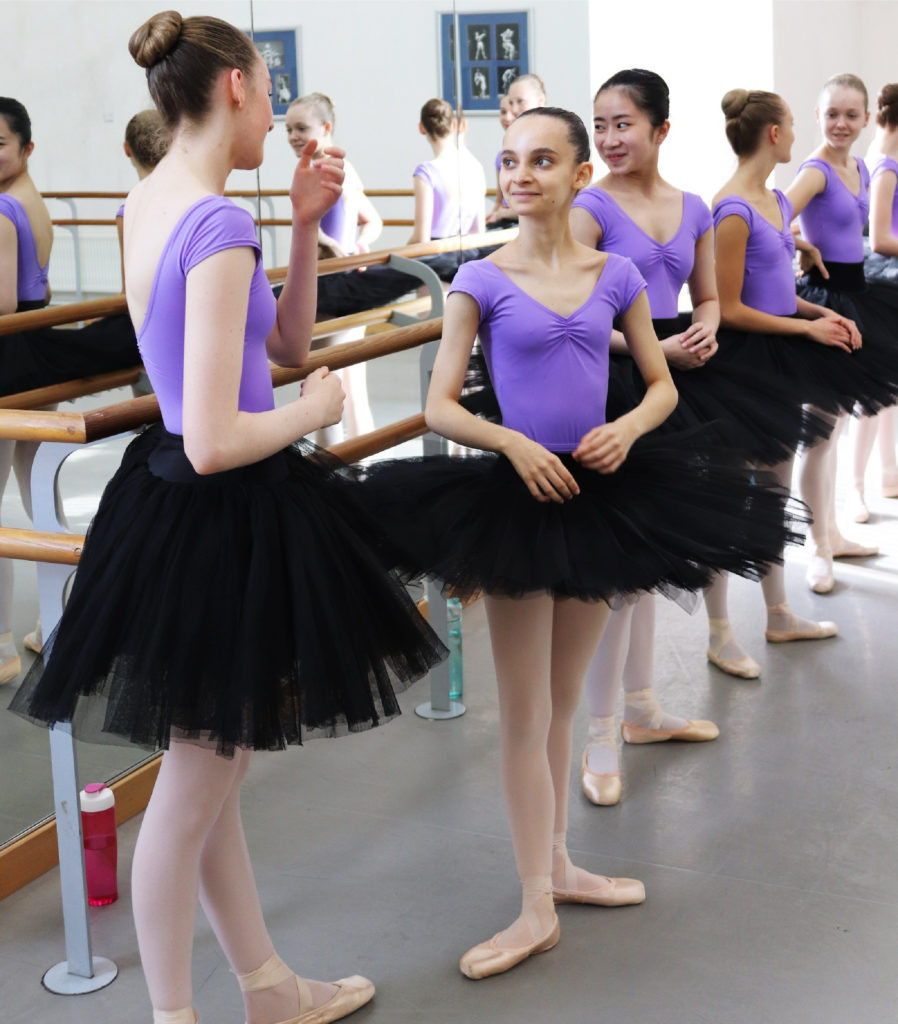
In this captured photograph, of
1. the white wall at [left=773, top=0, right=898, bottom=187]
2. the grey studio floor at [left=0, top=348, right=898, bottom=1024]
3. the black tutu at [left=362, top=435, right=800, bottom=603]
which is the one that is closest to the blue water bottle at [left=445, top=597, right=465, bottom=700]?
the grey studio floor at [left=0, top=348, right=898, bottom=1024]

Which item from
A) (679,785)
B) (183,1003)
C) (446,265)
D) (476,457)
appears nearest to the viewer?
(183,1003)

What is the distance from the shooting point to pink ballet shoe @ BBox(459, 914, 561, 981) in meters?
2.05

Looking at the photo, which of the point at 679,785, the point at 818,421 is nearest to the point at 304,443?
the point at 679,785

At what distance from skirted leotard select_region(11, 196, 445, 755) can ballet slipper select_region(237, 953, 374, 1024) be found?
17.6 inches

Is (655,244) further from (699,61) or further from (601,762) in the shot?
(699,61)

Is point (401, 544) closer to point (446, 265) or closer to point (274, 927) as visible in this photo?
point (274, 927)

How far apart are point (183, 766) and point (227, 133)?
0.79 m

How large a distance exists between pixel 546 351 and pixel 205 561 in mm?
687

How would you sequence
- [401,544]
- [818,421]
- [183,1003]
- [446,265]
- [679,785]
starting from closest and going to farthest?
[183,1003] → [401,544] → [679,785] → [818,421] → [446,265]

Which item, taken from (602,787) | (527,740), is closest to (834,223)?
(602,787)

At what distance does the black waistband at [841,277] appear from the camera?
380 cm

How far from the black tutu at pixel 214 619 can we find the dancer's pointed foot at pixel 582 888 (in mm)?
775

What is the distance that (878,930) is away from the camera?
2168mm

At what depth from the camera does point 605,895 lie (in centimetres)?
226
